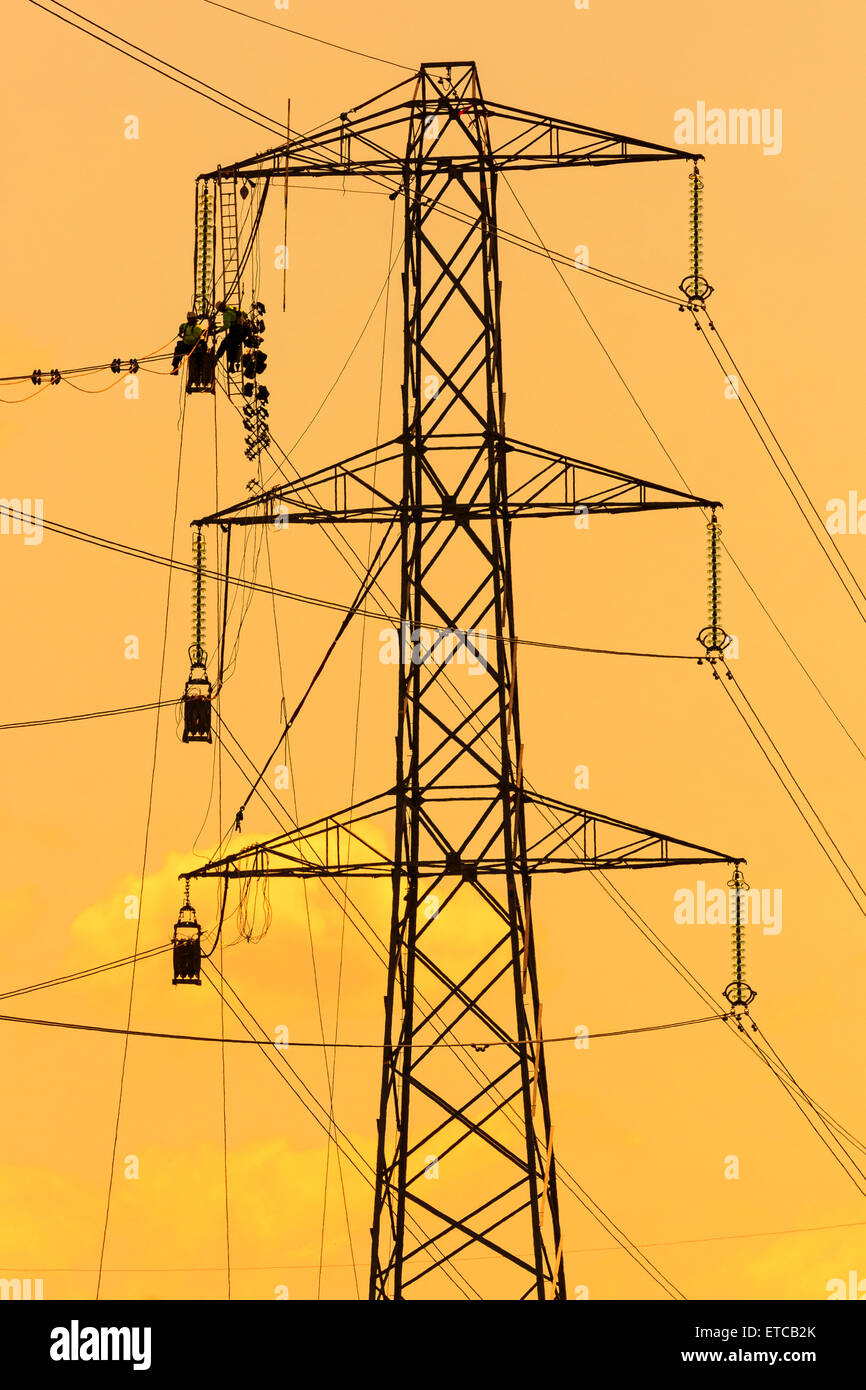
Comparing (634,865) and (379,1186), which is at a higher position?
(634,865)

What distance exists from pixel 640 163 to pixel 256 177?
5794mm

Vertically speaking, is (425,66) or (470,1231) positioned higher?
(425,66)

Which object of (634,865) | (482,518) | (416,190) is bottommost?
(634,865)

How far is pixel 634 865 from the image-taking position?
52.8 metres

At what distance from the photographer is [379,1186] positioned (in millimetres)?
52969
